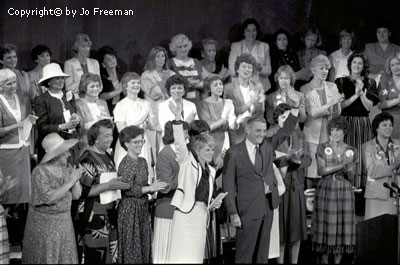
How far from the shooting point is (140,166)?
6.94m

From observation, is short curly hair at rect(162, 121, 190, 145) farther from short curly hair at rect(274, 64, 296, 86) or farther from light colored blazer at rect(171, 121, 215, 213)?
short curly hair at rect(274, 64, 296, 86)

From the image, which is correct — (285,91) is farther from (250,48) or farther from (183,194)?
(183,194)

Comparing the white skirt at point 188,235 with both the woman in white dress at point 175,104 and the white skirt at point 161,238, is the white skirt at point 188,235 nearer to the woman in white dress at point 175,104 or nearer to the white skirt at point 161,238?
the white skirt at point 161,238

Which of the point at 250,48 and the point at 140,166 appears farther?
the point at 250,48

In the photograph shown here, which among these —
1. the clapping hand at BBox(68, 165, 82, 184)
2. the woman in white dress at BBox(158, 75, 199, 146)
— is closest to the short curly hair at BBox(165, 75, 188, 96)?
the woman in white dress at BBox(158, 75, 199, 146)

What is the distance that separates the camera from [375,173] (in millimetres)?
8039

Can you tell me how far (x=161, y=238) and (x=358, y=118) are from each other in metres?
2.94

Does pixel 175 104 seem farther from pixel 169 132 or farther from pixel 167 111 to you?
pixel 169 132

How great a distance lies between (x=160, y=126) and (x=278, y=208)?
1459 millimetres

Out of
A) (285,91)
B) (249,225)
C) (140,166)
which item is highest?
(285,91)

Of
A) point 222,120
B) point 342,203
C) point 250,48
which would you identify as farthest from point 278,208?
point 250,48

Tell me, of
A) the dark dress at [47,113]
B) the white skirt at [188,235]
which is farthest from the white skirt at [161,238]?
the dark dress at [47,113]

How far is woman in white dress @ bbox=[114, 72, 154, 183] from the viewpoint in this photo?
8.15 meters

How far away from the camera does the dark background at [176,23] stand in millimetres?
9180
